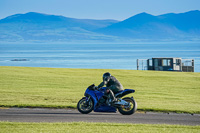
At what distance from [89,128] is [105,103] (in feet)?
9.31

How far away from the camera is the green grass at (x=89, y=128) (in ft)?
34.4

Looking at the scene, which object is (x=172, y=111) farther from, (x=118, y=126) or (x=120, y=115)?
(x=118, y=126)

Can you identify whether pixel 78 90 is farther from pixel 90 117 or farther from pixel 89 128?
pixel 89 128

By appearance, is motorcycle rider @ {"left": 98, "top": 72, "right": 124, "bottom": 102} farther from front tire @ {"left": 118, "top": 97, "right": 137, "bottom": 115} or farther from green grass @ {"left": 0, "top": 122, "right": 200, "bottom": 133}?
green grass @ {"left": 0, "top": 122, "right": 200, "bottom": 133}

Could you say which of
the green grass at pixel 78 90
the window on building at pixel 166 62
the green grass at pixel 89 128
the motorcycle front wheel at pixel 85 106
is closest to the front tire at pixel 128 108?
the motorcycle front wheel at pixel 85 106

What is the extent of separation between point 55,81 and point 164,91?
26.5 feet

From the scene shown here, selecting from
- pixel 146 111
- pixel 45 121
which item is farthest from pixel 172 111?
pixel 45 121

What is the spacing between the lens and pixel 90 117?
13258 mm

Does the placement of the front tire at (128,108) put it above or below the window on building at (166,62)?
below

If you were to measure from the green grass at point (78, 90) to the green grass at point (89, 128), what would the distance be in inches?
164

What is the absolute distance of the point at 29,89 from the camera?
22.8 meters

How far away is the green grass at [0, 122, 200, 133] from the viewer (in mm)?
10492

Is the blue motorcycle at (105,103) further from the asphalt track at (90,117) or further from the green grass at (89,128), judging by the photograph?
the green grass at (89,128)

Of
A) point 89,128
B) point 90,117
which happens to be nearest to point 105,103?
point 90,117
